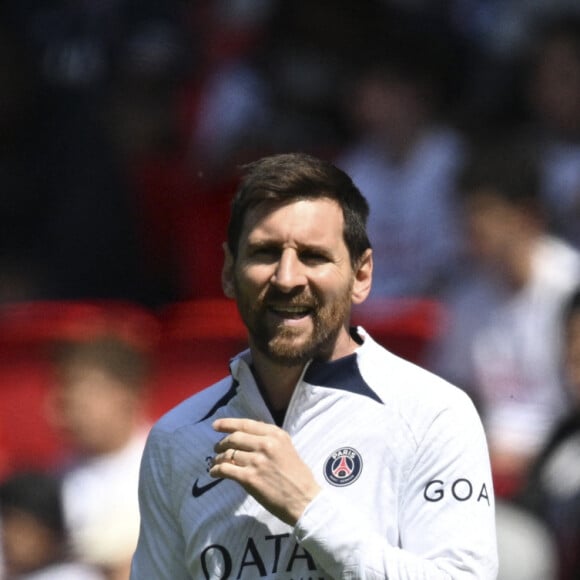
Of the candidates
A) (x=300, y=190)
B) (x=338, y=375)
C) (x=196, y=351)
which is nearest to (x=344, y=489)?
(x=338, y=375)

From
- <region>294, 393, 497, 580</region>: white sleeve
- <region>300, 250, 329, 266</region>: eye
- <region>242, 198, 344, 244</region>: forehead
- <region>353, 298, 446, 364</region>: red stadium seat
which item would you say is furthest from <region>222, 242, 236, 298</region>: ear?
<region>353, 298, 446, 364</region>: red stadium seat

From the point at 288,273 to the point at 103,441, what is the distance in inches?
112

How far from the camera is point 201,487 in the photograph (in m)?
3.41

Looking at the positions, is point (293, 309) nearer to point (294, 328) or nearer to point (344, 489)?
point (294, 328)

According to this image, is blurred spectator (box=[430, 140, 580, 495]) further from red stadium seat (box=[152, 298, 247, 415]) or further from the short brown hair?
the short brown hair

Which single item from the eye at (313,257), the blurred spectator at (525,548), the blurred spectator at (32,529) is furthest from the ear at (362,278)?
the blurred spectator at (32,529)

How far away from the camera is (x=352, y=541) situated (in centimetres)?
303

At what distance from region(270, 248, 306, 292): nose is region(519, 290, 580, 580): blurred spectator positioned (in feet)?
6.59

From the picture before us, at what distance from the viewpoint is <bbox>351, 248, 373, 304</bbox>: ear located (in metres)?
3.43

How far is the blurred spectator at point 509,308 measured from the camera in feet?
19.0

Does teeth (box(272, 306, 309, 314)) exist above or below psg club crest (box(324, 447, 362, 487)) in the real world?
above

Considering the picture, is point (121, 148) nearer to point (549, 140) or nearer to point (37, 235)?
point (37, 235)

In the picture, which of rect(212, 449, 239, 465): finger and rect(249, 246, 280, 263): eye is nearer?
rect(212, 449, 239, 465): finger

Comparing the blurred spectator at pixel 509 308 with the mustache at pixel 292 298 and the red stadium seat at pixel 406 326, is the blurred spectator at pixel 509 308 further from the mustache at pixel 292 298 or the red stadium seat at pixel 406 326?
the mustache at pixel 292 298
